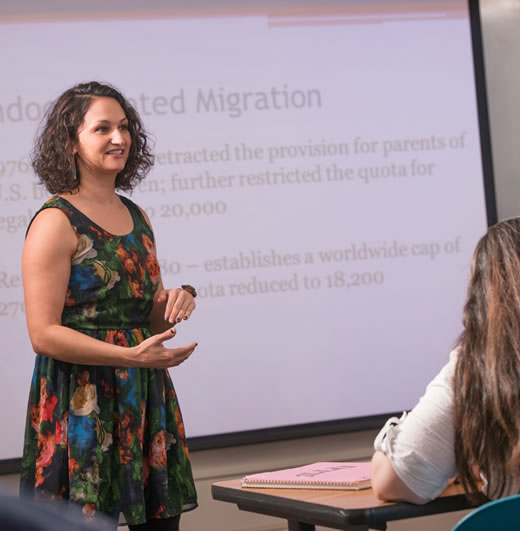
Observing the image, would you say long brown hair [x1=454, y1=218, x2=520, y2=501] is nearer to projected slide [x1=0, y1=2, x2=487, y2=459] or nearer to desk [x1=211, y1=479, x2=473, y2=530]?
desk [x1=211, y1=479, x2=473, y2=530]

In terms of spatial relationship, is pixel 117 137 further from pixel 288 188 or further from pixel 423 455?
pixel 288 188

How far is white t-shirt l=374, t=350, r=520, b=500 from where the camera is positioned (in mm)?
1339

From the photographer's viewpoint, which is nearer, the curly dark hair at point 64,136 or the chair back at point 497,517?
the chair back at point 497,517

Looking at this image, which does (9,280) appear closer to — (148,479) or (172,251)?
(172,251)

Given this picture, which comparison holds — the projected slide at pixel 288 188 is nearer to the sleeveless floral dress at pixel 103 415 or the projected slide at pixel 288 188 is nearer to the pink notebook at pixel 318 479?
the sleeveless floral dress at pixel 103 415

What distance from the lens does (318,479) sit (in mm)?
1553

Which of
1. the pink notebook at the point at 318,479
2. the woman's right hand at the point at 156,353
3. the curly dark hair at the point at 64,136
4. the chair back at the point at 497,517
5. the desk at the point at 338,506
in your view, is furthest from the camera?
the curly dark hair at the point at 64,136

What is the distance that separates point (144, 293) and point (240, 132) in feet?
5.66

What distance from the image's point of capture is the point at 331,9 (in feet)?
12.1

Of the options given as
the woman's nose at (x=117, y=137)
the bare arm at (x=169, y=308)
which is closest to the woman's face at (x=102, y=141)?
the woman's nose at (x=117, y=137)

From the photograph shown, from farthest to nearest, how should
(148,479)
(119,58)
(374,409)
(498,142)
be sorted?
(498,142), (374,409), (119,58), (148,479)

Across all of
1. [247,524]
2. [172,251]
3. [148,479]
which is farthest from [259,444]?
[148,479]

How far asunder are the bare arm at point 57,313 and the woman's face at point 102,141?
19cm

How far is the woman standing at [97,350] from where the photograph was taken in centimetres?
180
